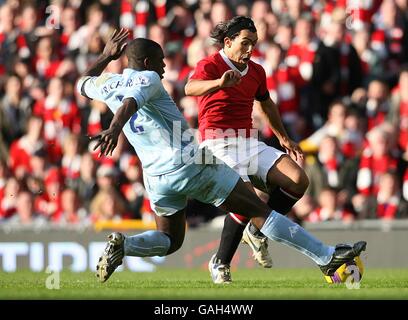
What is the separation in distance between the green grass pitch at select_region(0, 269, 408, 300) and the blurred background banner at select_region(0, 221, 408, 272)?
88 cm

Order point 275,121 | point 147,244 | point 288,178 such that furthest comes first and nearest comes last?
point 275,121, point 288,178, point 147,244

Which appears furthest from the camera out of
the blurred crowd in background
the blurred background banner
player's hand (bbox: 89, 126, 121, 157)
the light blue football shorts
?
the blurred crowd in background

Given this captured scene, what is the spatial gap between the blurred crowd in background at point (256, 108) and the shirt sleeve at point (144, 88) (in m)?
5.44

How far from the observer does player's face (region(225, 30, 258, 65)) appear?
32.0 ft

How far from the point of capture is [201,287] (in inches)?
368

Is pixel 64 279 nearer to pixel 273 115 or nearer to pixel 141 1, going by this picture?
pixel 273 115

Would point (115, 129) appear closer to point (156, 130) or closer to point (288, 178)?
point (156, 130)

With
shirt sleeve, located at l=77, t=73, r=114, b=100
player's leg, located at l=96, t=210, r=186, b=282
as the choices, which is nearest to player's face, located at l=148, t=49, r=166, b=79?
shirt sleeve, located at l=77, t=73, r=114, b=100

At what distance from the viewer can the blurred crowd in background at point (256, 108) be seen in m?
14.0

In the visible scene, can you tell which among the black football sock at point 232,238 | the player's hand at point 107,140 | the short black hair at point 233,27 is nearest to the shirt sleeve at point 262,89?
the short black hair at point 233,27

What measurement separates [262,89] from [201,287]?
195 centimetres

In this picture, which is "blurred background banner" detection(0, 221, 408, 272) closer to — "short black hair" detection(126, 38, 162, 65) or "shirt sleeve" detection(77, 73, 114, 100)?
"shirt sleeve" detection(77, 73, 114, 100)

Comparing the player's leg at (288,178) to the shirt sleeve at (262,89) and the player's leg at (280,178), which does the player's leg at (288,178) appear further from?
the shirt sleeve at (262,89)

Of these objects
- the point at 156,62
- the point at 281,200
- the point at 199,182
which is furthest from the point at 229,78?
the point at 281,200
